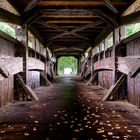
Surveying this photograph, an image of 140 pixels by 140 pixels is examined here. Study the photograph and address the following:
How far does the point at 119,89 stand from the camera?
9.53 metres

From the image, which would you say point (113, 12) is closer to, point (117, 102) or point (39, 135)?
point (117, 102)

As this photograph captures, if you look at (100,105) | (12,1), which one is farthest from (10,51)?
(100,105)

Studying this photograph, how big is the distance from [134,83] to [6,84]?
408cm

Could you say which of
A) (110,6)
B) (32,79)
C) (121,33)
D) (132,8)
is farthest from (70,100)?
(32,79)

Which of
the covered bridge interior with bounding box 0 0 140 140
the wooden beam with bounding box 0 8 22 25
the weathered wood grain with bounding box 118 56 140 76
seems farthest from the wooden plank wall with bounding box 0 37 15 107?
the weathered wood grain with bounding box 118 56 140 76

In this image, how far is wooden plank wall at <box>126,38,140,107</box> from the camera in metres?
7.98

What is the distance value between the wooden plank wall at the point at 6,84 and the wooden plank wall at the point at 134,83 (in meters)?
4.06

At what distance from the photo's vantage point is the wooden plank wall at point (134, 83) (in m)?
7.98

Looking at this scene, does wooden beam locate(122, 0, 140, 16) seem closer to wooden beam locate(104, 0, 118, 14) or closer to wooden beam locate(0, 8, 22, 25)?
wooden beam locate(104, 0, 118, 14)

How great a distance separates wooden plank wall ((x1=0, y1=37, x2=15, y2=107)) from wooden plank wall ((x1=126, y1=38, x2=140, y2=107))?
4.06m

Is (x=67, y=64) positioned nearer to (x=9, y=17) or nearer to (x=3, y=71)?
(x=9, y=17)

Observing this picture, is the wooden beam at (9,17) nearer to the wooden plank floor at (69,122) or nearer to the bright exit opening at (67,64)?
the wooden plank floor at (69,122)

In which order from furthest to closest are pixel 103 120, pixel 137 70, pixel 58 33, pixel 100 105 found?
pixel 58 33 < pixel 100 105 < pixel 137 70 < pixel 103 120

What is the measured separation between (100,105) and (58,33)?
861 centimetres
